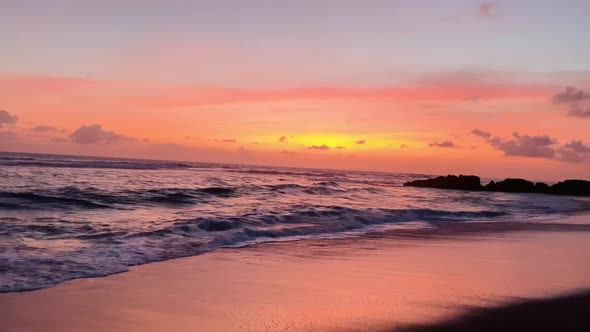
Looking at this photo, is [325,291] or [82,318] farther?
[325,291]

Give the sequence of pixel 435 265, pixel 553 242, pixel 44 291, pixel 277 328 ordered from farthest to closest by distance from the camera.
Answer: pixel 553 242, pixel 435 265, pixel 44 291, pixel 277 328

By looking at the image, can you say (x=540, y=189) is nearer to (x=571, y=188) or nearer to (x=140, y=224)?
(x=571, y=188)

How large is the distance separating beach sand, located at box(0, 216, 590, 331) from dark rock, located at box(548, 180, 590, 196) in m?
41.8

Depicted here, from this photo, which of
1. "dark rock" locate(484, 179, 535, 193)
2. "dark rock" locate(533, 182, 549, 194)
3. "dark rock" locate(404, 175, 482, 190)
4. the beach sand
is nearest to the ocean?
the beach sand

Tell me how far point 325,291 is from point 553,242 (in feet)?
28.2

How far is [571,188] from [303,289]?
51.0 m

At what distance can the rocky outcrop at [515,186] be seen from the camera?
48.0 metres

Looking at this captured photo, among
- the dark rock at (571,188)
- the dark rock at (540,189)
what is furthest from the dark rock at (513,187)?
the dark rock at (571,188)

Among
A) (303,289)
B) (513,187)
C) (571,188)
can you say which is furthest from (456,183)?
(303,289)

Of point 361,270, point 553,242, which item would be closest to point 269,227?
point 361,270

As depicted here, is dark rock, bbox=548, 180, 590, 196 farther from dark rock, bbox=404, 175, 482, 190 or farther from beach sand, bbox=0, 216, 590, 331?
beach sand, bbox=0, 216, 590, 331

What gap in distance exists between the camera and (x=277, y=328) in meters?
5.00

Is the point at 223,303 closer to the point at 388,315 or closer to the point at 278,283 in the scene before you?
the point at 278,283

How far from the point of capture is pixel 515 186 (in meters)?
48.2
